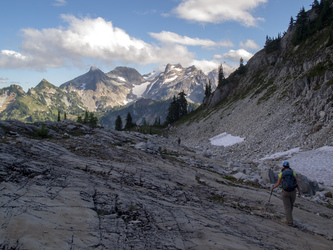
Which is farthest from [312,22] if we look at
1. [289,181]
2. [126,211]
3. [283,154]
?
[126,211]

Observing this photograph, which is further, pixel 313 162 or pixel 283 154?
pixel 283 154

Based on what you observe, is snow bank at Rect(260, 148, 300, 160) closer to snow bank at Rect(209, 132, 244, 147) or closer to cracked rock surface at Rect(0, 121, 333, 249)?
snow bank at Rect(209, 132, 244, 147)

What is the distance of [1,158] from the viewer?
370 inches

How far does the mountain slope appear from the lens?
29.6m

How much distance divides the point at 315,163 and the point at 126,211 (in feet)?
72.2

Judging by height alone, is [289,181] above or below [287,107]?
below

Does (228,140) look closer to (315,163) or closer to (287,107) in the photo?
(287,107)

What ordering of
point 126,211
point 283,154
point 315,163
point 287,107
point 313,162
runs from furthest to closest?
1. point 287,107
2. point 283,154
3. point 313,162
4. point 315,163
5. point 126,211

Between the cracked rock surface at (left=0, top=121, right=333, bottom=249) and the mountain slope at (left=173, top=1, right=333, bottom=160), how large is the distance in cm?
1906

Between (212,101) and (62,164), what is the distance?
290 feet

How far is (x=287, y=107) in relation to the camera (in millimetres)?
40562

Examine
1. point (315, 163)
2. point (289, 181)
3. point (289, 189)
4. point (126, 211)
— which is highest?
point (315, 163)

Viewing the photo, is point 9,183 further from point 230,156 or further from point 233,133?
point 233,133

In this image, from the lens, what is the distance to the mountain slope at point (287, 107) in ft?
97.0
